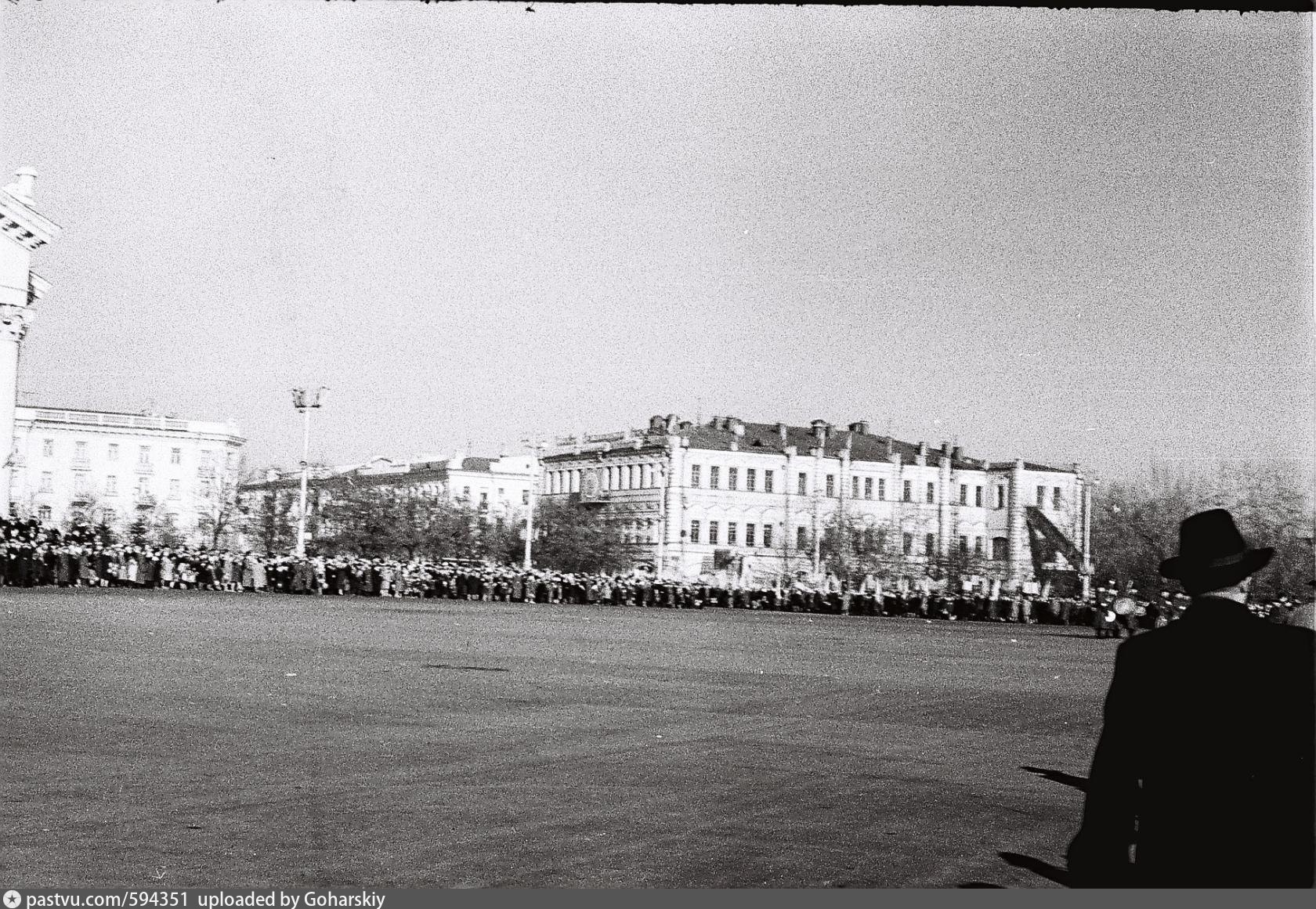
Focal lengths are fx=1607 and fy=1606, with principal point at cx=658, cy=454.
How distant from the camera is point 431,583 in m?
59.8

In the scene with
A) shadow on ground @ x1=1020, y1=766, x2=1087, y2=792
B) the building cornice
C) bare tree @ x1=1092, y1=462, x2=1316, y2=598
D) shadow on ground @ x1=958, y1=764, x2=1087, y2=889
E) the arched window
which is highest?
the building cornice

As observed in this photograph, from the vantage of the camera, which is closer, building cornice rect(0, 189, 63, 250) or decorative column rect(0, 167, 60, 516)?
building cornice rect(0, 189, 63, 250)

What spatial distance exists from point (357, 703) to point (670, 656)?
10.2 meters

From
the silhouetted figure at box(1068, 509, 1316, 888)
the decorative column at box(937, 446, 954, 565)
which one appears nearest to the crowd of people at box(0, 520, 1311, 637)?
the decorative column at box(937, 446, 954, 565)

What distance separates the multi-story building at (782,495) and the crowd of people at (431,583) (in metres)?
13.6

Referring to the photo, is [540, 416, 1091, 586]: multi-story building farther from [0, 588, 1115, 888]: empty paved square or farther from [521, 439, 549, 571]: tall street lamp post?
[0, 588, 1115, 888]: empty paved square

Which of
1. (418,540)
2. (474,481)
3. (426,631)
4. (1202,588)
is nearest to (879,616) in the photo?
(418,540)

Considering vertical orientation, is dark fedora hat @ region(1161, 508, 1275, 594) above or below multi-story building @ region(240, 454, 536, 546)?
below

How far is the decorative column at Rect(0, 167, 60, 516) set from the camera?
46.3 metres

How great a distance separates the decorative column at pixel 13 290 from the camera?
4631 centimetres

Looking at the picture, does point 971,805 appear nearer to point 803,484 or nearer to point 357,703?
point 357,703

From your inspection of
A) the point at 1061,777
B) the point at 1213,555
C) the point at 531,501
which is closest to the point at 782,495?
the point at 531,501

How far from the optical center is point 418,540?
84438 mm

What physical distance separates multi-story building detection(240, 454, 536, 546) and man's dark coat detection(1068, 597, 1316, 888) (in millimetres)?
71683
